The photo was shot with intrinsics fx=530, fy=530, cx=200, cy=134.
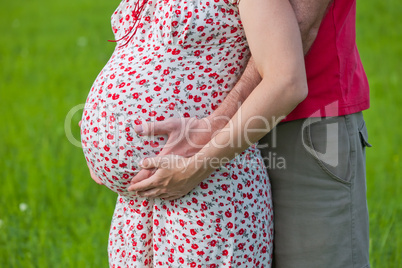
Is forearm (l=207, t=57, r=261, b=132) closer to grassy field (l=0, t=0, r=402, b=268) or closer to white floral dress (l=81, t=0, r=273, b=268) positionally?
white floral dress (l=81, t=0, r=273, b=268)

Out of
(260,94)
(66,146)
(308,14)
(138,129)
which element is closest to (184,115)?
(138,129)

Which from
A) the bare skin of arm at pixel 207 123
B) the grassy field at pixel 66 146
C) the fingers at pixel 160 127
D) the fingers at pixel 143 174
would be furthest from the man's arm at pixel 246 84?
the grassy field at pixel 66 146

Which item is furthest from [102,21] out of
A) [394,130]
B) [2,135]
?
[394,130]

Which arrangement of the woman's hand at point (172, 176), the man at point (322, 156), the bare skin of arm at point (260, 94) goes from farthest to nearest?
the man at point (322, 156), the woman's hand at point (172, 176), the bare skin of arm at point (260, 94)

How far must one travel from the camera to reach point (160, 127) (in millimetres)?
1522

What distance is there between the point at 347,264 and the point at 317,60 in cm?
65

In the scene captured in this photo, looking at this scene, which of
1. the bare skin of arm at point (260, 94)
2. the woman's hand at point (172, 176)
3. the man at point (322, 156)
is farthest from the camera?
the man at point (322, 156)

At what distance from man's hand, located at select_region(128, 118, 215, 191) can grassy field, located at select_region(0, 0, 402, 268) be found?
1515 mm

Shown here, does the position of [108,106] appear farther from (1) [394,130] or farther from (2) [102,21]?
(2) [102,21]

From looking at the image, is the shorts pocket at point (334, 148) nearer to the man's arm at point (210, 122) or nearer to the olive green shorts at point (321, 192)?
the olive green shorts at point (321, 192)

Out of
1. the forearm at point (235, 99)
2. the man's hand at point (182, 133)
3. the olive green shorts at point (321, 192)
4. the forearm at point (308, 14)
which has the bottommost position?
the olive green shorts at point (321, 192)

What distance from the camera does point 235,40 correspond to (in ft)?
5.10

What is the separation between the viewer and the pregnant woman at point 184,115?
1.54 m

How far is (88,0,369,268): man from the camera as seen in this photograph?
5.25 ft
